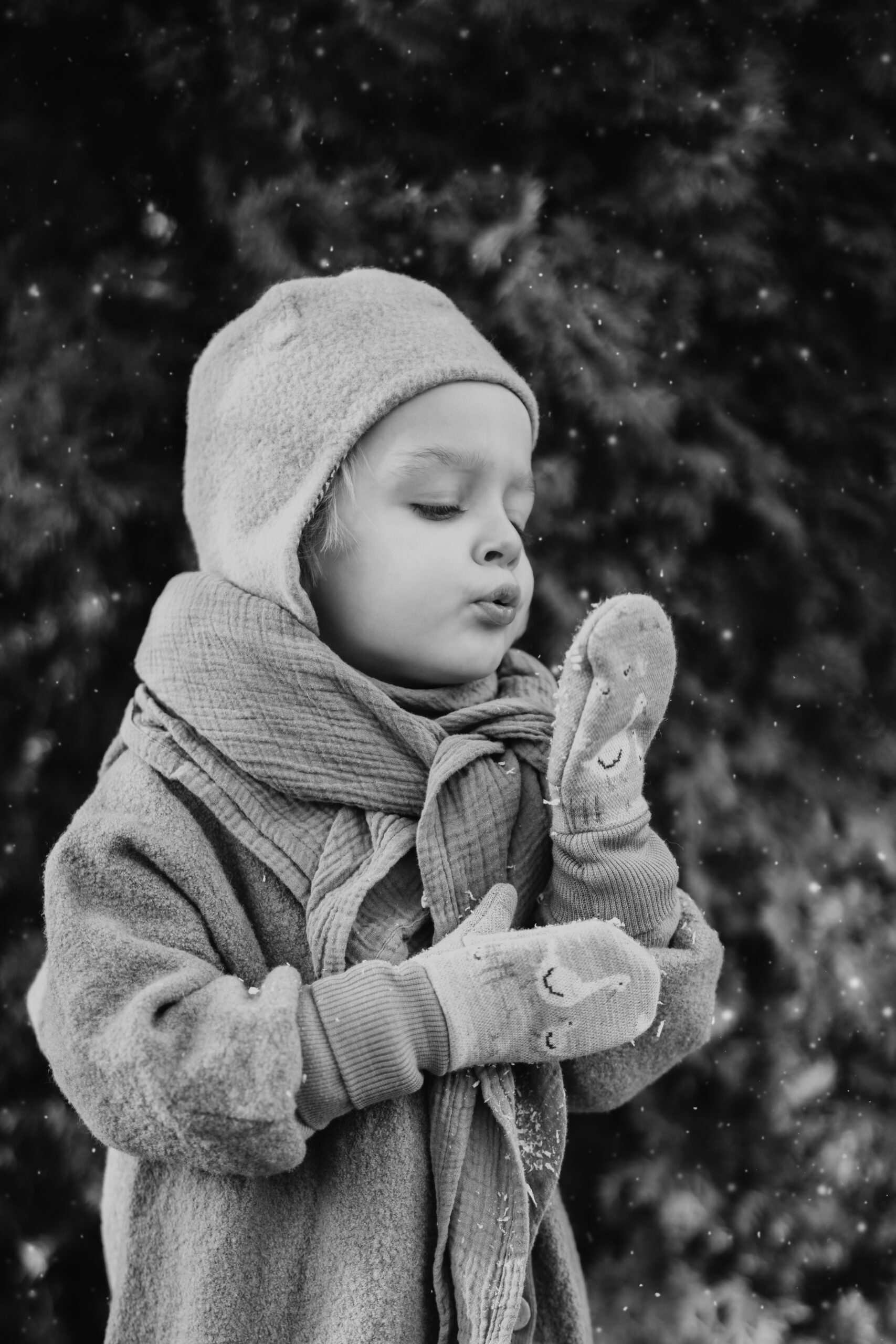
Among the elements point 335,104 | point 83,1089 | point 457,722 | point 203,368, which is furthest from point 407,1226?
point 335,104

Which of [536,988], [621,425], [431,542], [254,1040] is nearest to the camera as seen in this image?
[254,1040]

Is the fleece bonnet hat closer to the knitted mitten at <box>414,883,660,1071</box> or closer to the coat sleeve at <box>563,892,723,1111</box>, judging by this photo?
the knitted mitten at <box>414,883,660,1071</box>

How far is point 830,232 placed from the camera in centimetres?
199

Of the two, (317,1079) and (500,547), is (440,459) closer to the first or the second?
(500,547)

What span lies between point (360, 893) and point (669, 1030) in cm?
38

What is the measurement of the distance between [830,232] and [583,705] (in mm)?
1375

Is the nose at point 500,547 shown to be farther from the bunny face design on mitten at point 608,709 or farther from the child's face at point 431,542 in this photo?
the bunny face design on mitten at point 608,709

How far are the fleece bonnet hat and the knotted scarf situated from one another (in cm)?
8

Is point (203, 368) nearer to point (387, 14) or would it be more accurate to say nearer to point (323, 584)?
point (323, 584)

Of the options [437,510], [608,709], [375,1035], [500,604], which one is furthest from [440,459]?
[375,1035]

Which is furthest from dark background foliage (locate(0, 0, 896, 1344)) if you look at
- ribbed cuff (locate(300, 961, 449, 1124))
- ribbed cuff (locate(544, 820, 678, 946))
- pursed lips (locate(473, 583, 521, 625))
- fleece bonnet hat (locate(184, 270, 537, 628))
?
ribbed cuff (locate(300, 961, 449, 1124))

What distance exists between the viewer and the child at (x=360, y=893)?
0.96 meters

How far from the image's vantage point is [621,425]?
1.91 metres

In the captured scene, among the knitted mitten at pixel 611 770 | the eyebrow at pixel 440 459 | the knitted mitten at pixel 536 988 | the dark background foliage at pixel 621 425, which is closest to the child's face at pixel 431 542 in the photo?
the eyebrow at pixel 440 459
